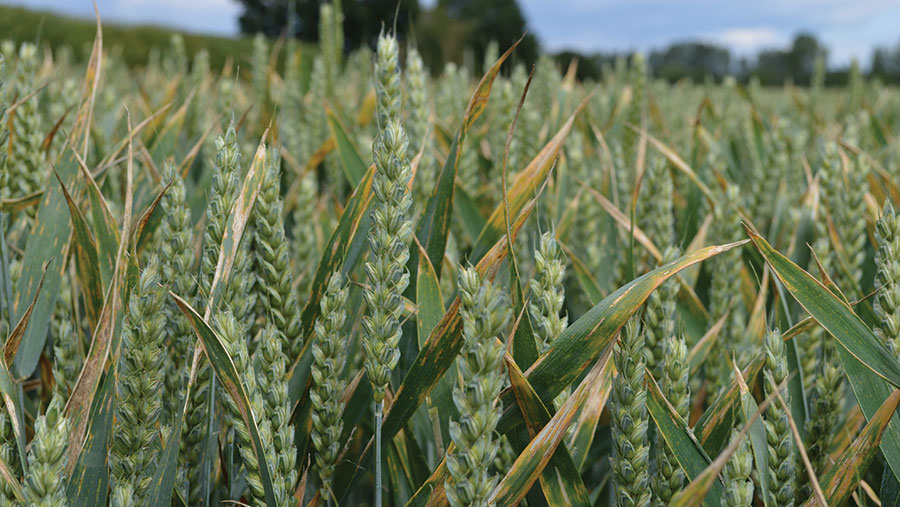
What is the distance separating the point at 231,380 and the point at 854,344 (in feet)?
1.81

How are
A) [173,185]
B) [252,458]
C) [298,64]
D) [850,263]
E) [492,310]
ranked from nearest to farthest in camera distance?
1. [492,310]
2. [252,458]
3. [173,185]
4. [850,263]
5. [298,64]

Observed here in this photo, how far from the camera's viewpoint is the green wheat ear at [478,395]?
15.8 inches

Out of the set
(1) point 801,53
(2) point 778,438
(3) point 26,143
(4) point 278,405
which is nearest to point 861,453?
(2) point 778,438

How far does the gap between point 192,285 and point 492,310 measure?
0.33 metres

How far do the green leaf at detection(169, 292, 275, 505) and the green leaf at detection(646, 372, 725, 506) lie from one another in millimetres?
322

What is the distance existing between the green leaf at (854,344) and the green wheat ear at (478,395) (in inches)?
13.0

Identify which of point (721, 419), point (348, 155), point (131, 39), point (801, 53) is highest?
point (801, 53)

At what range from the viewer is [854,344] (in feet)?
1.97

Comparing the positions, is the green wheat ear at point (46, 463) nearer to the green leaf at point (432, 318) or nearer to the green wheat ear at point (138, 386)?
the green wheat ear at point (138, 386)

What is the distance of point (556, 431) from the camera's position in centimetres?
49

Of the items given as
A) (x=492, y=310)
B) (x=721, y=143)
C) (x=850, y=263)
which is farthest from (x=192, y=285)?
(x=721, y=143)

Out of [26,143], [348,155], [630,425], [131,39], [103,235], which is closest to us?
[630,425]

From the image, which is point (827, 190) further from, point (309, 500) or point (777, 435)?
point (309, 500)

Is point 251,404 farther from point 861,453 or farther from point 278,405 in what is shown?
point 861,453
